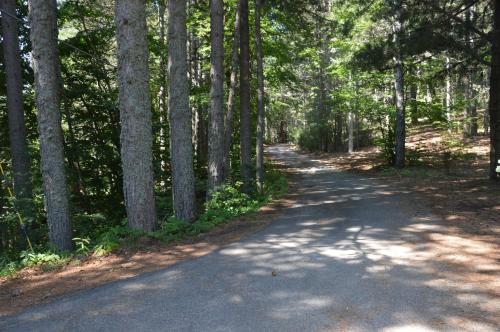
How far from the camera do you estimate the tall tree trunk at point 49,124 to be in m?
7.78

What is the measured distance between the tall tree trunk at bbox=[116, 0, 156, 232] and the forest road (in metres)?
2.06

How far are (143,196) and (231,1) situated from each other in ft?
34.7

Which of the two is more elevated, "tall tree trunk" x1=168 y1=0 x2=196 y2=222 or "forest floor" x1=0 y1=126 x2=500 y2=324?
"tall tree trunk" x1=168 y1=0 x2=196 y2=222

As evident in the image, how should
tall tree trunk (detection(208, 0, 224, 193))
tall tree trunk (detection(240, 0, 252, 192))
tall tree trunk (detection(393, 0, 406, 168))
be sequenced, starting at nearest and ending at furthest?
tall tree trunk (detection(208, 0, 224, 193)), tall tree trunk (detection(240, 0, 252, 192)), tall tree trunk (detection(393, 0, 406, 168))

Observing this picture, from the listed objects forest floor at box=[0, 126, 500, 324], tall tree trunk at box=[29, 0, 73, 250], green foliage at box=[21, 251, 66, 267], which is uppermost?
tall tree trunk at box=[29, 0, 73, 250]

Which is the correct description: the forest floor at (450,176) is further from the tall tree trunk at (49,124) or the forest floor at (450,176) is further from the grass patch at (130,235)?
the tall tree trunk at (49,124)

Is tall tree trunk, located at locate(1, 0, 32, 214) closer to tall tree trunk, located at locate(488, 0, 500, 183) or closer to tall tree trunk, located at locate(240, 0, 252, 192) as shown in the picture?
tall tree trunk, located at locate(240, 0, 252, 192)

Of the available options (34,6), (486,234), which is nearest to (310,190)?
(486,234)

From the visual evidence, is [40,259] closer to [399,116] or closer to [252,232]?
[252,232]

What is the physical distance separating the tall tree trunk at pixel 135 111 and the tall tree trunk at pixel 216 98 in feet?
12.2

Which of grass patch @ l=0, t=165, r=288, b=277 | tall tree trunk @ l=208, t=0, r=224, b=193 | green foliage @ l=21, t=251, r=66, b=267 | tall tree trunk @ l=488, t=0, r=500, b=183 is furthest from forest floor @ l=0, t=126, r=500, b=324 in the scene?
tall tree trunk @ l=208, t=0, r=224, b=193

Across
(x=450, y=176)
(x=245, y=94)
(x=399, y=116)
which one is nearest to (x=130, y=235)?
(x=245, y=94)

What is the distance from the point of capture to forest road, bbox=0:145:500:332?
4.15 meters

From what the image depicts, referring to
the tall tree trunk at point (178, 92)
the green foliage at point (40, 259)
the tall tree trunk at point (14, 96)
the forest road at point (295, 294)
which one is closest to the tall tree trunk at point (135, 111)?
the green foliage at point (40, 259)
